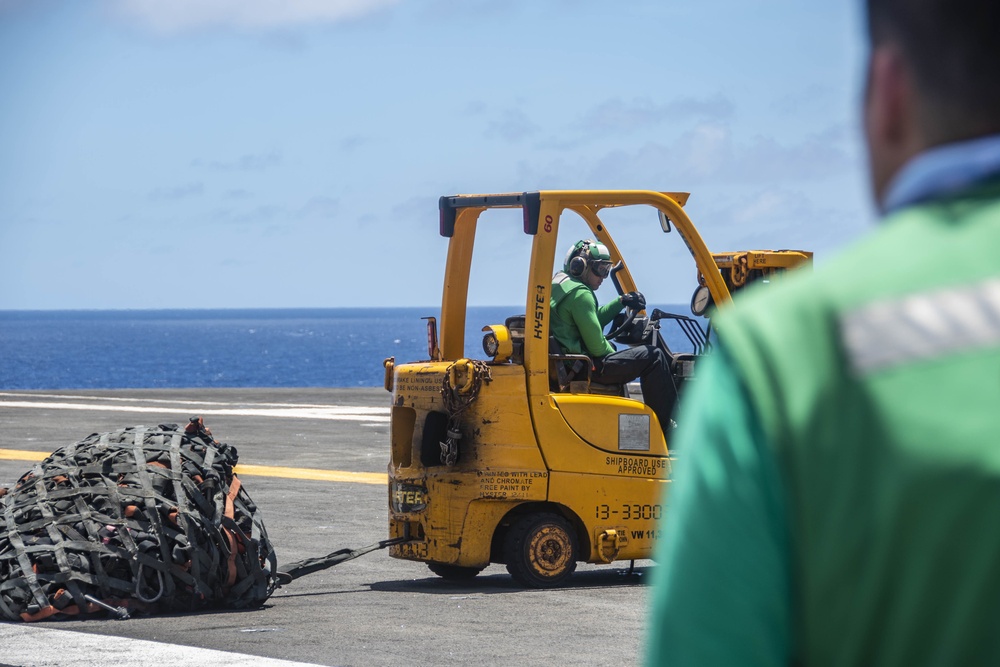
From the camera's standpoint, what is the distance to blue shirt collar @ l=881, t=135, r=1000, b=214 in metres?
1.30

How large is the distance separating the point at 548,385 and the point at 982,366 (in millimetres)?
8660

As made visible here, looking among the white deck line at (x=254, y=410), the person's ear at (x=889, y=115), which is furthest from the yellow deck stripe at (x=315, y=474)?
the person's ear at (x=889, y=115)

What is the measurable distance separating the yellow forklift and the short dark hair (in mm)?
8367

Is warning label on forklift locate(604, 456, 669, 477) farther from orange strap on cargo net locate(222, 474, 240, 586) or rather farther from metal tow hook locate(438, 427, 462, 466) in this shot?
orange strap on cargo net locate(222, 474, 240, 586)

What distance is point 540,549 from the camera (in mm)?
9906

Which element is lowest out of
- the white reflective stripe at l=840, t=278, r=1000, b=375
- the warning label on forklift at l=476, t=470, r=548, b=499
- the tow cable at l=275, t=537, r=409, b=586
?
the tow cable at l=275, t=537, r=409, b=586

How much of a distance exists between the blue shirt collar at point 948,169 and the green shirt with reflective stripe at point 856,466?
1 centimetres

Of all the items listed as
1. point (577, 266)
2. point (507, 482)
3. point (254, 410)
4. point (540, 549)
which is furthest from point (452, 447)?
point (254, 410)

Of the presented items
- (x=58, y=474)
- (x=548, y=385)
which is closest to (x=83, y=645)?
(x=58, y=474)

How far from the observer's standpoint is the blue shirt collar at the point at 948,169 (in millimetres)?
1297

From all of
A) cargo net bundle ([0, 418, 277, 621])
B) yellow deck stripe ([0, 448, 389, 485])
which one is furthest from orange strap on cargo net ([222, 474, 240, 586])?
yellow deck stripe ([0, 448, 389, 485])

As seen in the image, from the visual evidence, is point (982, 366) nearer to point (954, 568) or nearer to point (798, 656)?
point (954, 568)

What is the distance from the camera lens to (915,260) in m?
1.30

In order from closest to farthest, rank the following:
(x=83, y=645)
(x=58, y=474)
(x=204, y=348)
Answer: (x=83, y=645) → (x=58, y=474) → (x=204, y=348)
